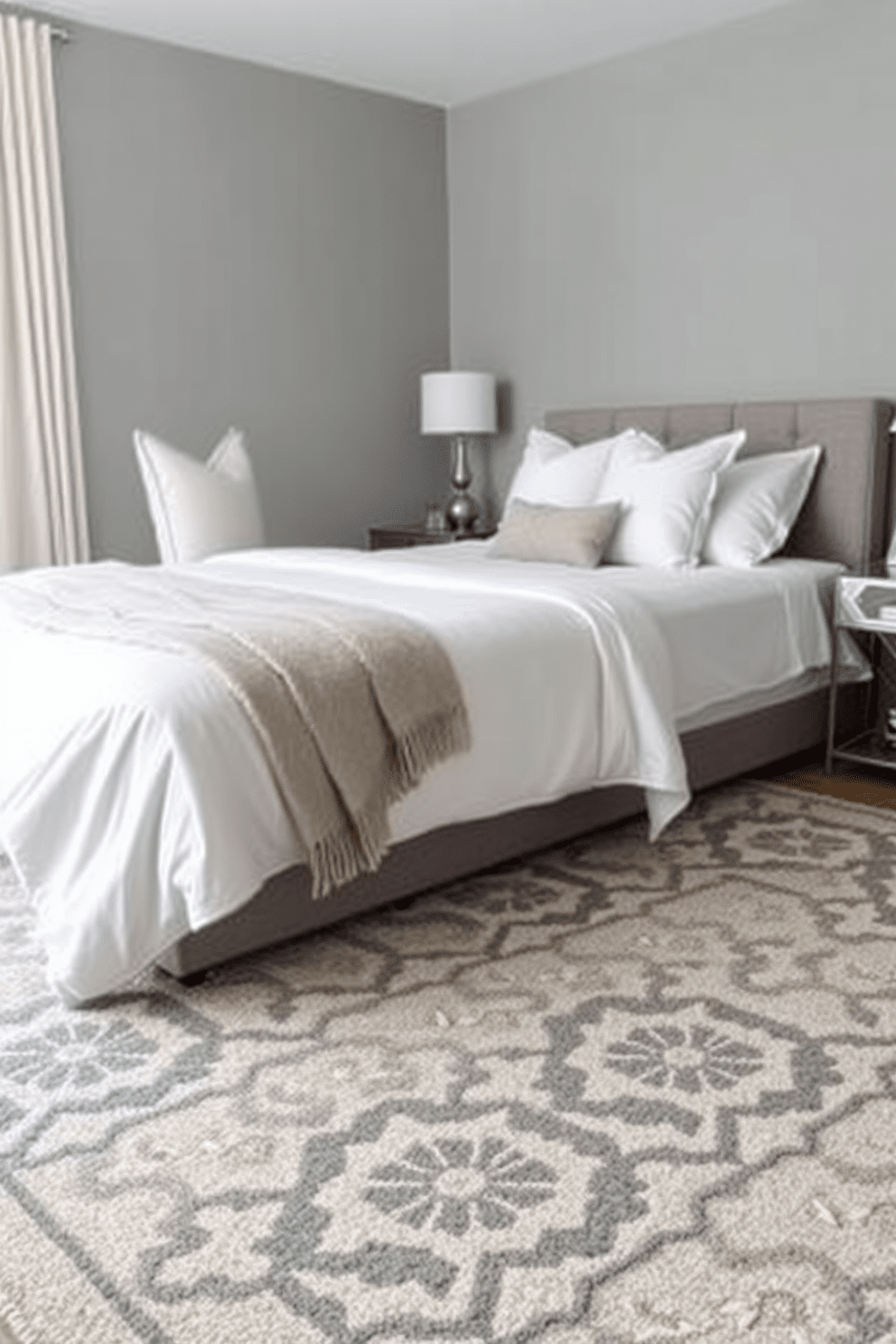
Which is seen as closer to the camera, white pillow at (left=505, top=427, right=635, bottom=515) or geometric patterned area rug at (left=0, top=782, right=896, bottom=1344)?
geometric patterned area rug at (left=0, top=782, right=896, bottom=1344)

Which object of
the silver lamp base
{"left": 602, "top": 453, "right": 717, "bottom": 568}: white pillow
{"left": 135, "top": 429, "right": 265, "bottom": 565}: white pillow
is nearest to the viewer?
{"left": 602, "top": 453, "right": 717, "bottom": 568}: white pillow

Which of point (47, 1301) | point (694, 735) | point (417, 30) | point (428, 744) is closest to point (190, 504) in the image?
point (417, 30)

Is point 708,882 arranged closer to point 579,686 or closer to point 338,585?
point 579,686

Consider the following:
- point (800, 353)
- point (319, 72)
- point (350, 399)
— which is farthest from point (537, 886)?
point (319, 72)

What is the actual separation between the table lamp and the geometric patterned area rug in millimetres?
2800

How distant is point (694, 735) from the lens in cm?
343

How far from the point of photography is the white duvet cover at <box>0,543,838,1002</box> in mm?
2273

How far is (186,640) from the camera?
2.56 metres

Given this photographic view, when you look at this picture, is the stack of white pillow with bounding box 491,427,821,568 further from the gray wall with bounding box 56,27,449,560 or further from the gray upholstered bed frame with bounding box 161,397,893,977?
the gray wall with bounding box 56,27,449,560

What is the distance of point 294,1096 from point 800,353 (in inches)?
133

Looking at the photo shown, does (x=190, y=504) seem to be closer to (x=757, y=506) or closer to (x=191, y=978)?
(x=757, y=506)

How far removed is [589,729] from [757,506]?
4.68ft

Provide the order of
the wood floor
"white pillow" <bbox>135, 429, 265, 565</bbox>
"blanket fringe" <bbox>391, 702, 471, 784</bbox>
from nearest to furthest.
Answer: "blanket fringe" <bbox>391, 702, 471, 784</bbox>
the wood floor
"white pillow" <bbox>135, 429, 265, 565</bbox>

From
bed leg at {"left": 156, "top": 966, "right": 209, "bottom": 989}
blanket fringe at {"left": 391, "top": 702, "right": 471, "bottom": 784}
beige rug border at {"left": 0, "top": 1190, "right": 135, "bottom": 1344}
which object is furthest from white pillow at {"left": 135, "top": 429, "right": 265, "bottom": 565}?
beige rug border at {"left": 0, "top": 1190, "right": 135, "bottom": 1344}
